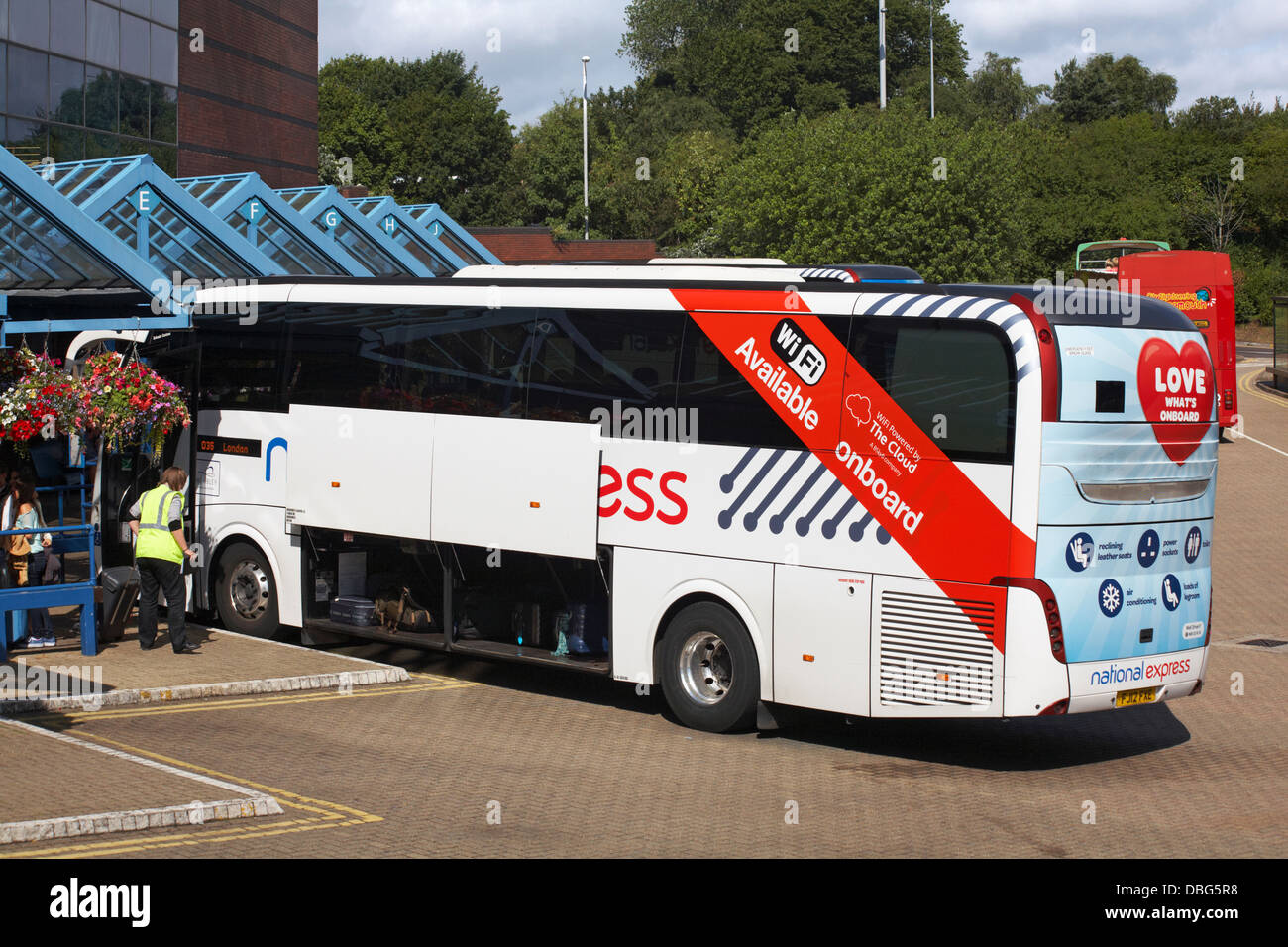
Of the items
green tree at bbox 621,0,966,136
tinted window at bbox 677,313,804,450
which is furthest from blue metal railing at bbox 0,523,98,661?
green tree at bbox 621,0,966,136

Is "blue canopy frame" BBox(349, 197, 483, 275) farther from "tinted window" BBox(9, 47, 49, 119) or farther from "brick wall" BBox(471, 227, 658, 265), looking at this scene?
"brick wall" BBox(471, 227, 658, 265)

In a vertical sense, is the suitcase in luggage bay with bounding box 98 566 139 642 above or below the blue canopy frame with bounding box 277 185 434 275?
below

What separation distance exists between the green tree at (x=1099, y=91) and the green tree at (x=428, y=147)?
37122 millimetres

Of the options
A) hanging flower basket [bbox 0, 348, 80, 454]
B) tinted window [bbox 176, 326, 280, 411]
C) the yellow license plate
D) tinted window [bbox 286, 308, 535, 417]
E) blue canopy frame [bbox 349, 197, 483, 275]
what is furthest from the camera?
blue canopy frame [bbox 349, 197, 483, 275]

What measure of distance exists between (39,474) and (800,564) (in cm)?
1309

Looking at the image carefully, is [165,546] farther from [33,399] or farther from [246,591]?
[33,399]

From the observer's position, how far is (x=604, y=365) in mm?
12500

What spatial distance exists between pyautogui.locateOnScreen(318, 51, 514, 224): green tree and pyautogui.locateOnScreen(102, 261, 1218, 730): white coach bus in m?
72.5

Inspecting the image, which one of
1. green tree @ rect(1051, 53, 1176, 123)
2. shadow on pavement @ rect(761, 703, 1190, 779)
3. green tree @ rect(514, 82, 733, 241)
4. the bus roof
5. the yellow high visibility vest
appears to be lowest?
shadow on pavement @ rect(761, 703, 1190, 779)

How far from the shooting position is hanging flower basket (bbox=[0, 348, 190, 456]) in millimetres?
14234

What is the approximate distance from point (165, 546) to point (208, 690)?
6.27 ft

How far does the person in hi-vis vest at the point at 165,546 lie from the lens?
13.9 meters

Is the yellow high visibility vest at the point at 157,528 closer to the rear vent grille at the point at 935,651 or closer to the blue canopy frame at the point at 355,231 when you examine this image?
the rear vent grille at the point at 935,651

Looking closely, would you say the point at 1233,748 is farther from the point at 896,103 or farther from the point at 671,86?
the point at 671,86
